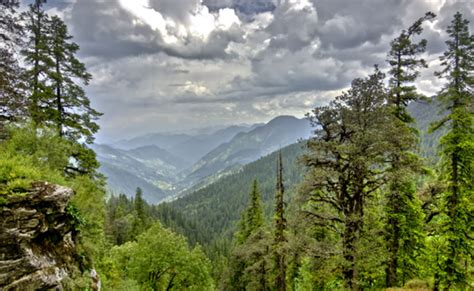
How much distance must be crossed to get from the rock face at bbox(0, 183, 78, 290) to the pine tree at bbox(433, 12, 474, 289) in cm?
2052

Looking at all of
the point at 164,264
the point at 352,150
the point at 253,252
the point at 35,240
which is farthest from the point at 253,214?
the point at 35,240

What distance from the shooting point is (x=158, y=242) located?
2680 cm

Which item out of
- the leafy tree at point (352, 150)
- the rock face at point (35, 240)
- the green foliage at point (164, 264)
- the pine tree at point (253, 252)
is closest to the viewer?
the rock face at point (35, 240)

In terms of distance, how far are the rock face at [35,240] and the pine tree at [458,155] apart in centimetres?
2052

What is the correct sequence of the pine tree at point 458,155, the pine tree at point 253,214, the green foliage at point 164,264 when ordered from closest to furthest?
the pine tree at point 458,155, the green foliage at point 164,264, the pine tree at point 253,214

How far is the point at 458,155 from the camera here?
17.6 metres

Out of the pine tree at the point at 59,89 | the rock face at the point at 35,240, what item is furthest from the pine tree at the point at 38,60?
the rock face at the point at 35,240

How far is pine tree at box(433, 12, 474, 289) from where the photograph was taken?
17.0 meters

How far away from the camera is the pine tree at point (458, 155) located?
55.8 ft

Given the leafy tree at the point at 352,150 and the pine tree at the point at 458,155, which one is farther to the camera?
the pine tree at the point at 458,155

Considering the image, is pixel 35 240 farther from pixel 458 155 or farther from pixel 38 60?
pixel 458 155

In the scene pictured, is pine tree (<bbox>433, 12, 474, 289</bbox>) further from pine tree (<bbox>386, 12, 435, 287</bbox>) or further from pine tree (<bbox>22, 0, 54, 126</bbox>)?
pine tree (<bbox>22, 0, 54, 126</bbox>)

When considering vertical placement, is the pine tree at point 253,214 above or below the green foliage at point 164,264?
above

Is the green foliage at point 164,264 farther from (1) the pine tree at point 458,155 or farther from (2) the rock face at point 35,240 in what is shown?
(1) the pine tree at point 458,155
